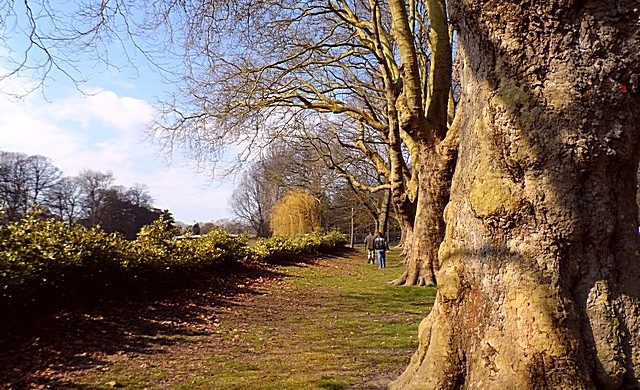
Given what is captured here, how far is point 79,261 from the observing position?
7.07 meters

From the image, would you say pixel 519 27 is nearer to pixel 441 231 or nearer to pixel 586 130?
pixel 586 130

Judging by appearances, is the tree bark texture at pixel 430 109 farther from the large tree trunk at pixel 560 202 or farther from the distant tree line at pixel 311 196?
the distant tree line at pixel 311 196

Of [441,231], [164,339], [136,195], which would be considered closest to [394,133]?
[441,231]

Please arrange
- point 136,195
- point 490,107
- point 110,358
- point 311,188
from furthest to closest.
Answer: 1. point 136,195
2. point 311,188
3. point 110,358
4. point 490,107

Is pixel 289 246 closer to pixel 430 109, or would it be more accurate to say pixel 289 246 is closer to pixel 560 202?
pixel 430 109

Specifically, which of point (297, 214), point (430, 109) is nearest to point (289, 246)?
point (430, 109)

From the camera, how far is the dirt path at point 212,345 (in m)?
4.52

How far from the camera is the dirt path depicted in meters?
4.52

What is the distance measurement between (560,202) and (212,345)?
489 centimetres

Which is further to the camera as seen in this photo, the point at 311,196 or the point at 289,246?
the point at 311,196

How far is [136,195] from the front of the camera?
48750mm

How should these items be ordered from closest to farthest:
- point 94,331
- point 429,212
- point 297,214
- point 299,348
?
point 299,348, point 94,331, point 429,212, point 297,214

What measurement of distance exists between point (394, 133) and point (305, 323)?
6.99 metres

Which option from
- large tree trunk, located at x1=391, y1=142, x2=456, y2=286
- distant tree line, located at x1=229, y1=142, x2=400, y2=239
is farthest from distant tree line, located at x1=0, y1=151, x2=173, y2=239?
large tree trunk, located at x1=391, y1=142, x2=456, y2=286
